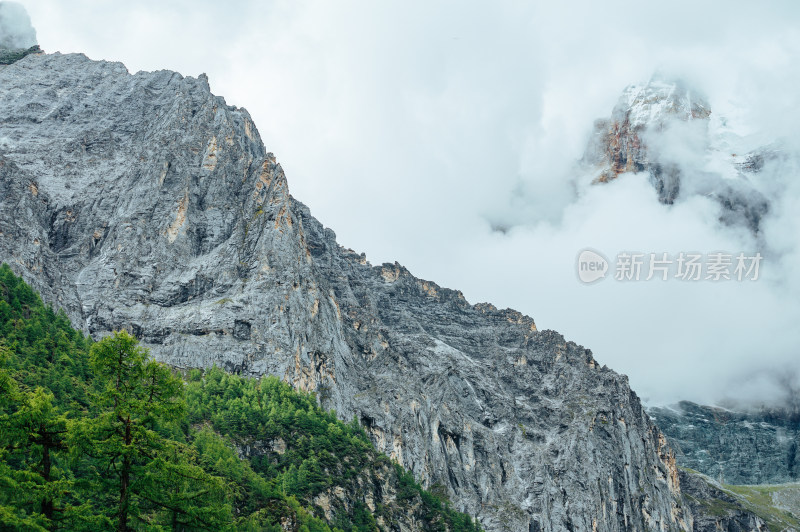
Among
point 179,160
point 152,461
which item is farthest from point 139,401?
point 179,160

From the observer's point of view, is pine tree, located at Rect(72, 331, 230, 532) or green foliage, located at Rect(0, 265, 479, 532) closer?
green foliage, located at Rect(0, 265, 479, 532)

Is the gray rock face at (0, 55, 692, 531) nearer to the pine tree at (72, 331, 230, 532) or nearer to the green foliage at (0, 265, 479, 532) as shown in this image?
the green foliage at (0, 265, 479, 532)

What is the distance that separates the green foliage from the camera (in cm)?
3120

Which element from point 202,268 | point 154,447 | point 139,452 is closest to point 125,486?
point 139,452

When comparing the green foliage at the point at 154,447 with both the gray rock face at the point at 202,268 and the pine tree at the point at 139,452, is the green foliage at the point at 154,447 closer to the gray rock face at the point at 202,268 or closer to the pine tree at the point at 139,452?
the pine tree at the point at 139,452

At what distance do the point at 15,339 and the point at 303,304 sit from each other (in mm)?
72956

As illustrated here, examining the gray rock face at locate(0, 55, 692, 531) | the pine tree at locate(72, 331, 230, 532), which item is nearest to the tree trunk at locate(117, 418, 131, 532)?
the pine tree at locate(72, 331, 230, 532)

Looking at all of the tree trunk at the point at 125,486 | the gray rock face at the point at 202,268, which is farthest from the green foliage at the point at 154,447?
the gray rock face at the point at 202,268

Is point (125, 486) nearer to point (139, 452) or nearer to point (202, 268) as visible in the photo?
point (139, 452)

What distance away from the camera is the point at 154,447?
32.4 metres

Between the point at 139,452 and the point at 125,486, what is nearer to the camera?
the point at 139,452

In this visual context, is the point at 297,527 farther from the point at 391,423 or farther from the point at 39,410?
the point at 391,423

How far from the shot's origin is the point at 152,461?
31828mm

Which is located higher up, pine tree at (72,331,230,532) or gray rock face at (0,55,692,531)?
gray rock face at (0,55,692,531)
